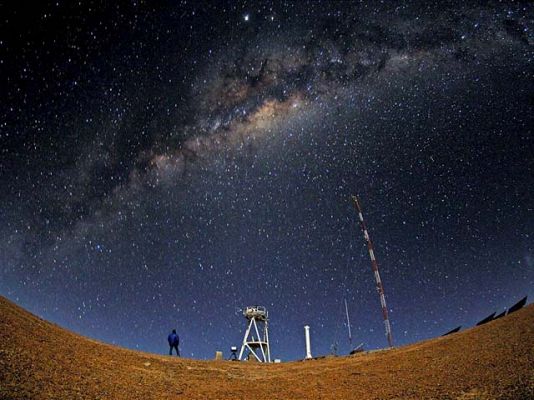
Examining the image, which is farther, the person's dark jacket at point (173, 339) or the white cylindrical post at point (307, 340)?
the white cylindrical post at point (307, 340)

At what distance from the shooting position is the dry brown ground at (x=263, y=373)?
7957 mm

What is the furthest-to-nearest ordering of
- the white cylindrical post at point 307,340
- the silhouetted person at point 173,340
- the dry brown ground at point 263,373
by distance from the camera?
the white cylindrical post at point 307,340 < the silhouetted person at point 173,340 < the dry brown ground at point 263,373

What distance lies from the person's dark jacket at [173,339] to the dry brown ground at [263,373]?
6563 mm

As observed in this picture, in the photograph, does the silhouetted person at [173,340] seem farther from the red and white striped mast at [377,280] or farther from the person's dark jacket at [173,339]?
the red and white striped mast at [377,280]

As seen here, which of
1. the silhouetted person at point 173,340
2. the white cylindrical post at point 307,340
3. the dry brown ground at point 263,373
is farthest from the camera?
the white cylindrical post at point 307,340

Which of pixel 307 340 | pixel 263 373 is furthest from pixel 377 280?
pixel 263 373

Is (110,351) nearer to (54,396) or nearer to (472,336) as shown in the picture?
(54,396)

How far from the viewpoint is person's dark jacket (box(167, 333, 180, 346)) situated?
2025cm

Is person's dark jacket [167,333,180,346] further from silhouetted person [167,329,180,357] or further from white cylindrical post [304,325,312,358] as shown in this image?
white cylindrical post [304,325,312,358]

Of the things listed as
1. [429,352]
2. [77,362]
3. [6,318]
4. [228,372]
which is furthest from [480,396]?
[6,318]

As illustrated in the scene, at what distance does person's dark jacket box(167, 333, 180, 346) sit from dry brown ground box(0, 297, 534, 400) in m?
6.56

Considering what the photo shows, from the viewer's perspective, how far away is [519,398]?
23.0 feet

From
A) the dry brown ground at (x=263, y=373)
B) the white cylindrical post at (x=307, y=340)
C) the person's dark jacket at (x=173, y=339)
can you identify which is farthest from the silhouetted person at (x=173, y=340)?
the white cylindrical post at (x=307, y=340)

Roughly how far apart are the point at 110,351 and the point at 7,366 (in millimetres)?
5438
